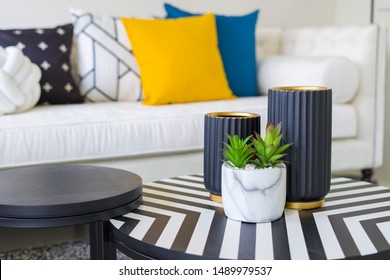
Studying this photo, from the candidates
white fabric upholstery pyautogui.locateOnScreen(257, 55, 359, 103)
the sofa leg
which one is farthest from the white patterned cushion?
the sofa leg

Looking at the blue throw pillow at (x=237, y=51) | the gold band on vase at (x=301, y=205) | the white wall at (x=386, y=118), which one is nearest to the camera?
the gold band on vase at (x=301, y=205)

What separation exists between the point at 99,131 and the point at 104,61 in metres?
0.61

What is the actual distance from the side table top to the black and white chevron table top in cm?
5

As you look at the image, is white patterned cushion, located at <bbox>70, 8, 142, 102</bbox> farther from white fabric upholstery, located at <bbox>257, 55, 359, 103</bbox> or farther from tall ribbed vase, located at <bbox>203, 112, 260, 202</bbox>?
tall ribbed vase, located at <bbox>203, 112, 260, 202</bbox>

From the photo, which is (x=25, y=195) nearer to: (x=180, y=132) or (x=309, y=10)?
A: (x=180, y=132)

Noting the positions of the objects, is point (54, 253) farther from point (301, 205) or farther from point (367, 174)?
point (367, 174)

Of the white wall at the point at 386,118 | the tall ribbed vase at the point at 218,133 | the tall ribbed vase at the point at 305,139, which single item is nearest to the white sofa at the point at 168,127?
the white wall at the point at 386,118

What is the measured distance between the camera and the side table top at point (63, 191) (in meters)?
1.21

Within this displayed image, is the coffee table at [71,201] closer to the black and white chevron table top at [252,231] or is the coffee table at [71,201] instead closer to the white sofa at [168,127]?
the black and white chevron table top at [252,231]

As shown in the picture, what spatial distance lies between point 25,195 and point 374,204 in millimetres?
746

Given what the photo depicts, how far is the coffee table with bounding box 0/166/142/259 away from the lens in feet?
3.96

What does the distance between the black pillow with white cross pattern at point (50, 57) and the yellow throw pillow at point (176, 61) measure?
0.28 m
